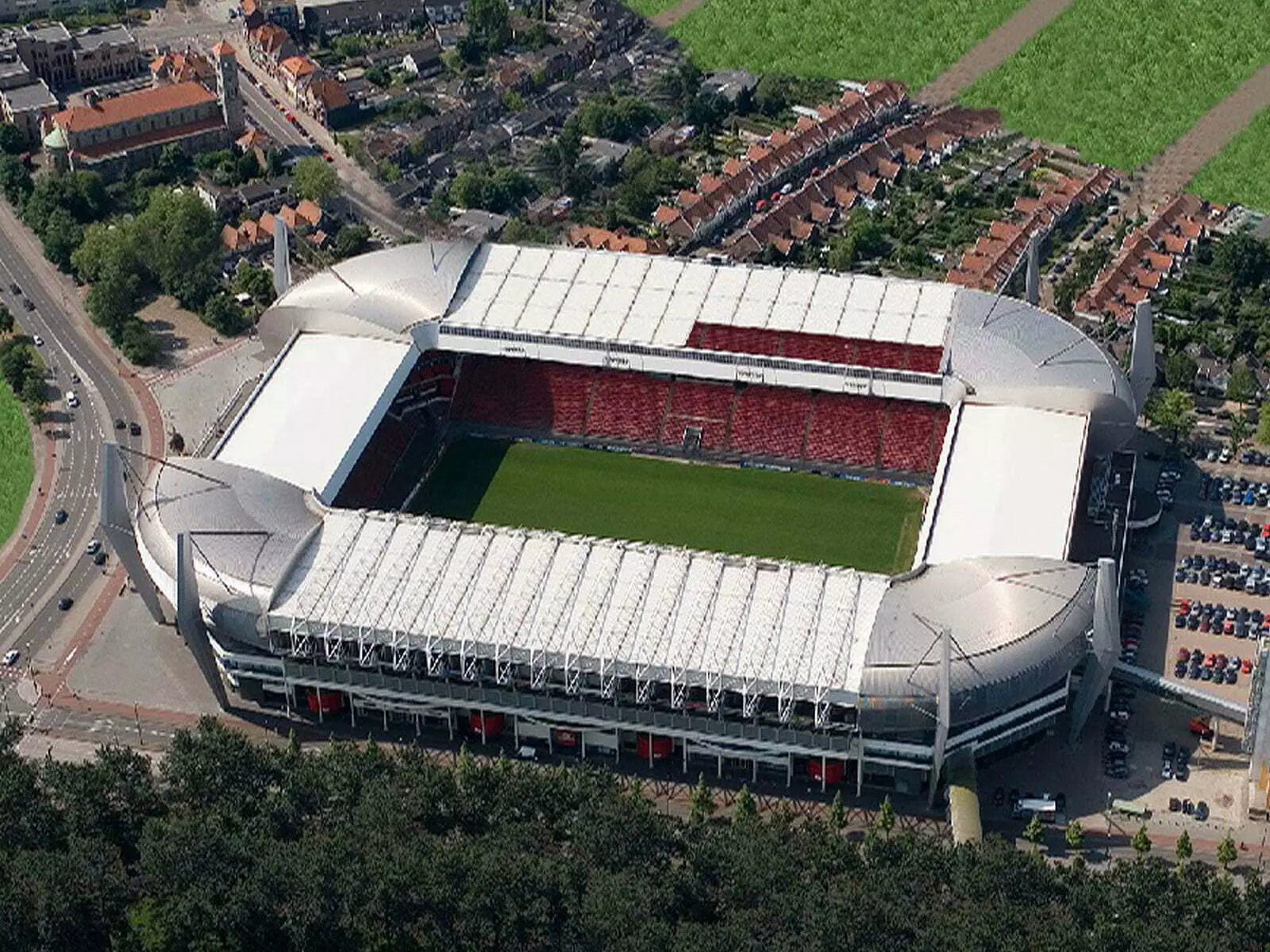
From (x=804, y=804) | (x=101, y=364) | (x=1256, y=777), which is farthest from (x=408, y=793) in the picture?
(x=101, y=364)

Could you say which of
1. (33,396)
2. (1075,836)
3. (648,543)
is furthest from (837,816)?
(33,396)

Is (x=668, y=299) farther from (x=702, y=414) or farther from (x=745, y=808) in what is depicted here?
(x=745, y=808)

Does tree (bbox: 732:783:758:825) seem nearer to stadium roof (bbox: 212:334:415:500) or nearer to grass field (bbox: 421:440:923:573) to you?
grass field (bbox: 421:440:923:573)

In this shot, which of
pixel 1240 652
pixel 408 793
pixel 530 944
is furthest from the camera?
pixel 1240 652

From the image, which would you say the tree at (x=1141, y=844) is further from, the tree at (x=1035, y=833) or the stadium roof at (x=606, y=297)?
the stadium roof at (x=606, y=297)

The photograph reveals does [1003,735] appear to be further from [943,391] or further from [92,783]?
[92,783]
